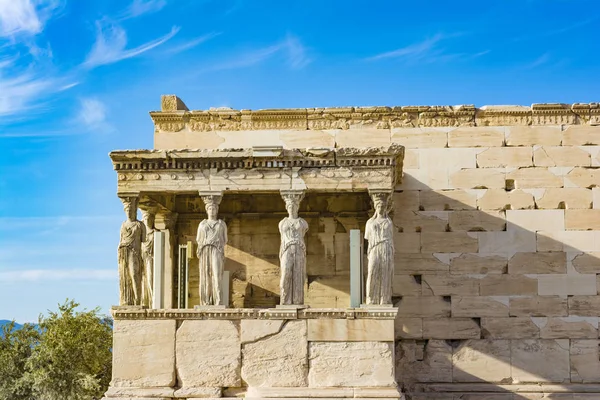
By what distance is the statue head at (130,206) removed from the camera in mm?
11734

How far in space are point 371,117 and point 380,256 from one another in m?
3.31

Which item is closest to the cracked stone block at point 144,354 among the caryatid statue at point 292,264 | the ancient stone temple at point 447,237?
the ancient stone temple at point 447,237

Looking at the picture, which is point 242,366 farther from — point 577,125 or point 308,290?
point 577,125

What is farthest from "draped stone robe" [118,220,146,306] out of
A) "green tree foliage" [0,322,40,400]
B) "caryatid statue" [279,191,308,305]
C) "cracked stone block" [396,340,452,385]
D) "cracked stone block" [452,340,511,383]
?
"green tree foliage" [0,322,40,400]

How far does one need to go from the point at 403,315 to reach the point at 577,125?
13.5ft

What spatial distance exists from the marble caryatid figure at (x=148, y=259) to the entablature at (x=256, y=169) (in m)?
1.05

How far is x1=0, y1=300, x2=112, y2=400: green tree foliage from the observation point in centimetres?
1560

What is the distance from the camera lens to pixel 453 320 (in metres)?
13.4

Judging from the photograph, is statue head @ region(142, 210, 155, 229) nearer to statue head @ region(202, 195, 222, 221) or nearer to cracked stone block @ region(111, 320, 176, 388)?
statue head @ region(202, 195, 222, 221)

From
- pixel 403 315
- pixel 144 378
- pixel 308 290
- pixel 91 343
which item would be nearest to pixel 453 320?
pixel 403 315

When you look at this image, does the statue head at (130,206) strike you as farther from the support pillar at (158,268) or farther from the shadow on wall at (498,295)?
the shadow on wall at (498,295)

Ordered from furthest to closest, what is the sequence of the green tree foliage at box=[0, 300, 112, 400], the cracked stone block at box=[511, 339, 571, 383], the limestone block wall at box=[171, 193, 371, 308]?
1. the green tree foliage at box=[0, 300, 112, 400]
2. the limestone block wall at box=[171, 193, 371, 308]
3. the cracked stone block at box=[511, 339, 571, 383]

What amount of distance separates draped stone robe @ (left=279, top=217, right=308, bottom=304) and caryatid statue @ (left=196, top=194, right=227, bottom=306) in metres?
0.83

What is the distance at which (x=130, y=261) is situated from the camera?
38.3 ft
